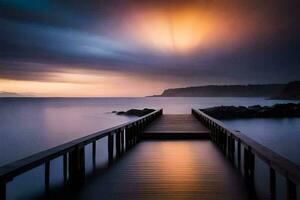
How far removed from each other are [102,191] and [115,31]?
10858 mm

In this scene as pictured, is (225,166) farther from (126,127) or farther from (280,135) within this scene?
(280,135)

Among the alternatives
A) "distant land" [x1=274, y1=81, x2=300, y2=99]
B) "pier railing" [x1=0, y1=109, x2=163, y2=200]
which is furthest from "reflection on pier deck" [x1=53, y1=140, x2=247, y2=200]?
"distant land" [x1=274, y1=81, x2=300, y2=99]

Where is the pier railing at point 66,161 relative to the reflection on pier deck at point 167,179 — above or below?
above

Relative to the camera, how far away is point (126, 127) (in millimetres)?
8852

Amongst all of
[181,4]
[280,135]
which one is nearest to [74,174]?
[181,4]

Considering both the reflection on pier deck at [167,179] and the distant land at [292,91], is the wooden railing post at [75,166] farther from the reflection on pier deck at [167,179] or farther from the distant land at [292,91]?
the distant land at [292,91]

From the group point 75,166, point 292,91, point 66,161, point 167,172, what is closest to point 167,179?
point 167,172

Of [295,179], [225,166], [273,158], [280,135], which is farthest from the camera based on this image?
[280,135]

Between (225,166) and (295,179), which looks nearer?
(295,179)

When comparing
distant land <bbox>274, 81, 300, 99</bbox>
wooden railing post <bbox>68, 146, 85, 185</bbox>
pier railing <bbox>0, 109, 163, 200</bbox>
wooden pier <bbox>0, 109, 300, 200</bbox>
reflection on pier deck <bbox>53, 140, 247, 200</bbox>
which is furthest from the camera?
distant land <bbox>274, 81, 300, 99</bbox>

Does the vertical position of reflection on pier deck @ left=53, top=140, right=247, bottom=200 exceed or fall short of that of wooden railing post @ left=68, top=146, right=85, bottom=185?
it falls short

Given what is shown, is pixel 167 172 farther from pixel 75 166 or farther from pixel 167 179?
pixel 75 166

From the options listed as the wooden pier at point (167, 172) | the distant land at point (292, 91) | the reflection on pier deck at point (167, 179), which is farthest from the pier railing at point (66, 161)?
the distant land at point (292, 91)

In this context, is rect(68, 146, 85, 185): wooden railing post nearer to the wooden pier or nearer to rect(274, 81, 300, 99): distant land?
the wooden pier
